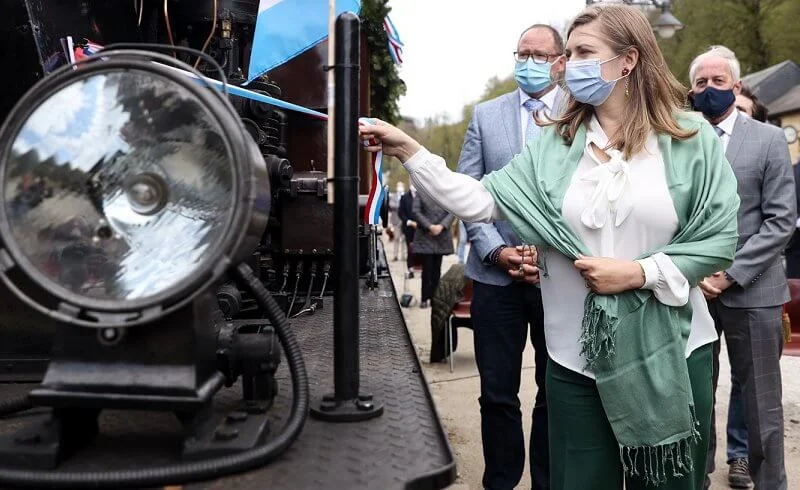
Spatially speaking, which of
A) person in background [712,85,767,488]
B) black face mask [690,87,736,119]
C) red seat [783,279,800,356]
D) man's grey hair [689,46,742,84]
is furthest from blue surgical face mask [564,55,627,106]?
red seat [783,279,800,356]

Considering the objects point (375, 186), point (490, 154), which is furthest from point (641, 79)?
point (490, 154)

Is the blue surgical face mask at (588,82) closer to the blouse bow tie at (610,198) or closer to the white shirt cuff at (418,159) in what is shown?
the blouse bow tie at (610,198)

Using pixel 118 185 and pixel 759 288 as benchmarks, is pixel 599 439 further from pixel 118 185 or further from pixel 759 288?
pixel 759 288

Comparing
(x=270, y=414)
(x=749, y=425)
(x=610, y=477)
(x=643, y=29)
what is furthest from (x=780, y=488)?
(x=270, y=414)

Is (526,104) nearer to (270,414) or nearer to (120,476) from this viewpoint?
(270,414)

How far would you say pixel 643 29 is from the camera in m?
2.51

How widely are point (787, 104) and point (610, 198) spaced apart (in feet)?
128

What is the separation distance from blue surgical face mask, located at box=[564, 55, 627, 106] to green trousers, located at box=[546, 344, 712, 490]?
85cm

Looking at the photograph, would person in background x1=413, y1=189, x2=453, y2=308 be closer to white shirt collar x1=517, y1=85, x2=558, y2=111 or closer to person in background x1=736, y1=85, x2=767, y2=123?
person in background x1=736, y1=85, x2=767, y2=123

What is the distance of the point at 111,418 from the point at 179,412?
1.04 ft

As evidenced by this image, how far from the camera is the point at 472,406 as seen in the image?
5.96 metres

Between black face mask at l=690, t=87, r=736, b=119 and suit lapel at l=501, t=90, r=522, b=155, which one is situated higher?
black face mask at l=690, t=87, r=736, b=119

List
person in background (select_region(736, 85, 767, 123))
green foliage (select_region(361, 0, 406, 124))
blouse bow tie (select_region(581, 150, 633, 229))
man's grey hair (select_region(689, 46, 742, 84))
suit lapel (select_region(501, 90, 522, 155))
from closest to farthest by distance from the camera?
blouse bow tie (select_region(581, 150, 633, 229))
suit lapel (select_region(501, 90, 522, 155))
man's grey hair (select_region(689, 46, 742, 84))
person in background (select_region(736, 85, 767, 123))
green foliage (select_region(361, 0, 406, 124))

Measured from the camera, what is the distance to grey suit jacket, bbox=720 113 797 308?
12.2 feet
